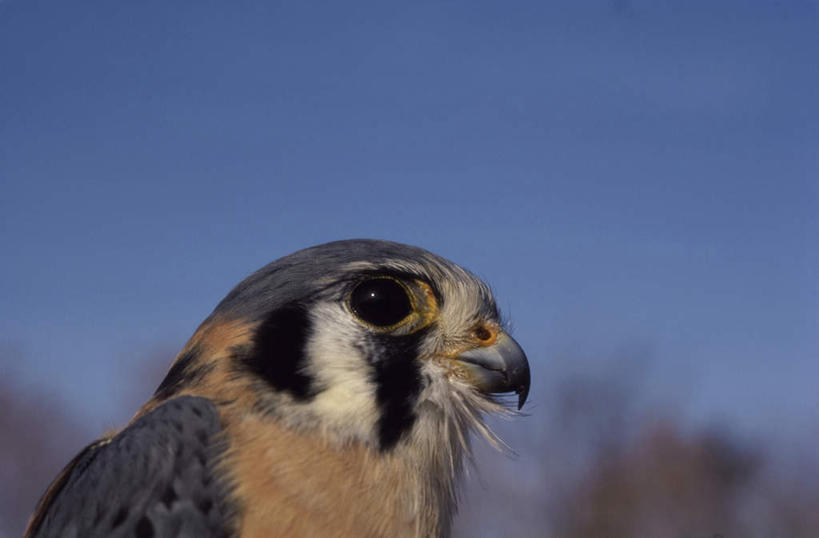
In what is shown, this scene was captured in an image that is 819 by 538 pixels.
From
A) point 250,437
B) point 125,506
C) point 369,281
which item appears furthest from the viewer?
point 369,281

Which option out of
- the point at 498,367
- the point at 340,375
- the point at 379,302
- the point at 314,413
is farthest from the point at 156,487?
the point at 498,367

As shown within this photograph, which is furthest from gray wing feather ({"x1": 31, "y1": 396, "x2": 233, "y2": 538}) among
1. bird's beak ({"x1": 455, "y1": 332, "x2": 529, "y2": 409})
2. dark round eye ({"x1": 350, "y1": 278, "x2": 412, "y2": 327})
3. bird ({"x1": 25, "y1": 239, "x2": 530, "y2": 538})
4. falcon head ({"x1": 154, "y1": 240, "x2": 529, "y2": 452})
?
bird's beak ({"x1": 455, "y1": 332, "x2": 529, "y2": 409})

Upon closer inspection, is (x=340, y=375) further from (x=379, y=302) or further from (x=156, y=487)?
(x=156, y=487)

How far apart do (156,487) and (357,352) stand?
0.81 metres

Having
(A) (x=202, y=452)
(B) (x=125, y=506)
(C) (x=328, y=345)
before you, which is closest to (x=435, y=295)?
(C) (x=328, y=345)

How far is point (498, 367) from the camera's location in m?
3.12

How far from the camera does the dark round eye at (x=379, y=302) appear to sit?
2.93 m

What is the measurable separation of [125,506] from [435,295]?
134cm

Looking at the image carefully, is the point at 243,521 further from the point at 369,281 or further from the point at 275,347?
the point at 369,281

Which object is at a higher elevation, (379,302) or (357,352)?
(379,302)

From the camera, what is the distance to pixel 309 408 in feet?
9.08

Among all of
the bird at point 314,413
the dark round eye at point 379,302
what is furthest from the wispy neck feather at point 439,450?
the dark round eye at point 379,302

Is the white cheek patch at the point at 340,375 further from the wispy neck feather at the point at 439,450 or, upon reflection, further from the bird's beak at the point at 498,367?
the bird's beak at the point at 498,367

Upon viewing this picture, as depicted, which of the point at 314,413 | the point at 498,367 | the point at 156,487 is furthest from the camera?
the point at 498,367
